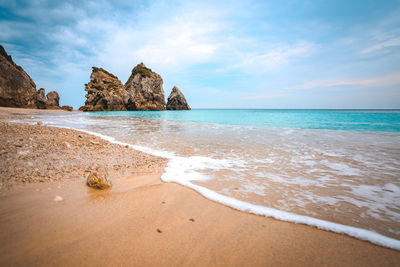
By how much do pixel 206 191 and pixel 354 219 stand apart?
200cm

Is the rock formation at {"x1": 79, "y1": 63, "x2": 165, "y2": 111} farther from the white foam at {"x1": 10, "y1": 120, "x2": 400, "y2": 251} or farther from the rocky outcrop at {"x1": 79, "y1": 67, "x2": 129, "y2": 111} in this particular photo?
the white foam at {"x1": 10, "y1": 120, "x2": 400, "y2": 251}

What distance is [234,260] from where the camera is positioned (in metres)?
1.45

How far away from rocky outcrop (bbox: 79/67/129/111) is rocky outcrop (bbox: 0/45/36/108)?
17857mm

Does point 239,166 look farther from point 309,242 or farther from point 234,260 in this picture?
point 234,260

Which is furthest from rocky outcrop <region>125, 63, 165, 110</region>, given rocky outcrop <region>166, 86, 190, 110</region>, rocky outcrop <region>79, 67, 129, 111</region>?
rocky outcrop <region>166, 86, 190, 110</region>

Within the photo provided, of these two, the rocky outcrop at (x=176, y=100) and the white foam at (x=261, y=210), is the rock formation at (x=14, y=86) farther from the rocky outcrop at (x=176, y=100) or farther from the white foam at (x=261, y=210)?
the white foam at (x=261, y=210)

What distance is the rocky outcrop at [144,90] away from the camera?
7219 centimetres

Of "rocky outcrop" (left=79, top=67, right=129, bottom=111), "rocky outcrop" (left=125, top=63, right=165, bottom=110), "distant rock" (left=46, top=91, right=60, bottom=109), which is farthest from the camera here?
"rocky outcrop" (left=125, top=63, right=165, bottom=110)

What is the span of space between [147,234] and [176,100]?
8800cm

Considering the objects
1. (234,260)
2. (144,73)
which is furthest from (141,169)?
(144,73)

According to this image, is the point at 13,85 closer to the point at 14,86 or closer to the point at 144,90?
the point at 14,86

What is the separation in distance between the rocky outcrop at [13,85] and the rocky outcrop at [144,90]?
31813 mm

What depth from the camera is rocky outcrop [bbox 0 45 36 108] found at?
36.5m

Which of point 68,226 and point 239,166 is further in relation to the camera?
point 239,166
